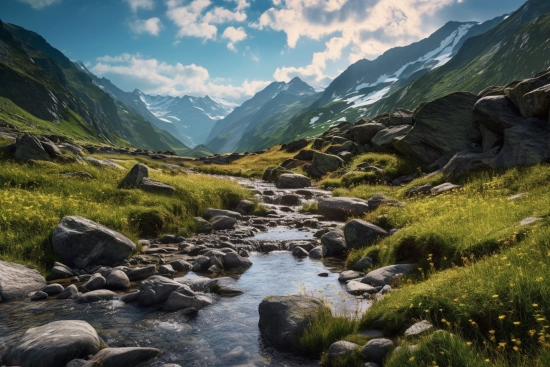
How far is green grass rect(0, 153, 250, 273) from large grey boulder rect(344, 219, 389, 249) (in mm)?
8858

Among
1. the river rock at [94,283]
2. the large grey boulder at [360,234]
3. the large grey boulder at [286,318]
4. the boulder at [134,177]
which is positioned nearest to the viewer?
the large grey boulder at [286,318]

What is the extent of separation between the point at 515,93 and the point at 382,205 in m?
11.4

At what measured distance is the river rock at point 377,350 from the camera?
771 centimetres

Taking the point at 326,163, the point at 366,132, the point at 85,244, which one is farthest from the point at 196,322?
the point at 366,132

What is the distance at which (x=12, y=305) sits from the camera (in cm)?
1170

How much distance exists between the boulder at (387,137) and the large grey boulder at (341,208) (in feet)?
53.2

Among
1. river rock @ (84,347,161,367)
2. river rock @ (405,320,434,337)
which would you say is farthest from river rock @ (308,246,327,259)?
river rock @ (84,347,161,367)

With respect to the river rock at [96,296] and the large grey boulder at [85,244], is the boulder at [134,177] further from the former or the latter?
the river rock at [96,296]

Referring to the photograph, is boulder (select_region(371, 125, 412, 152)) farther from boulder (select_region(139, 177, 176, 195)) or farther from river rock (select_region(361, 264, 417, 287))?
river rock (select_region(361, 264, 417, 287))

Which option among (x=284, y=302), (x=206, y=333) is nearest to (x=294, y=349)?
(x=284, y=302)

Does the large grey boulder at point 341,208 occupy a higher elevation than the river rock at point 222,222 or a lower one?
higher

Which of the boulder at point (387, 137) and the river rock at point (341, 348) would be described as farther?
the boulder at point (387, 137)

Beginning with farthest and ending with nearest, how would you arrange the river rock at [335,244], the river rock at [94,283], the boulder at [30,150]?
the boulder at [30,150], the river rock at [335,244], the river rock at [94,283]

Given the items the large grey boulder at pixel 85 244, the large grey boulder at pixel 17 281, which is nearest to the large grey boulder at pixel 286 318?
the large grey boulder at pixel 17 281
